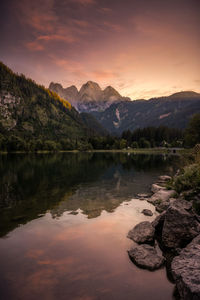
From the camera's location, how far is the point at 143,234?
13930mm

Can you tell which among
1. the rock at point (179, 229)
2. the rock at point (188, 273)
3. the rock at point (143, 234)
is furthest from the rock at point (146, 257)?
the rock at point (188, 273)

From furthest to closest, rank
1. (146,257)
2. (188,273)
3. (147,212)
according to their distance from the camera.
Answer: (147,212) < (146,257) < (188,273)

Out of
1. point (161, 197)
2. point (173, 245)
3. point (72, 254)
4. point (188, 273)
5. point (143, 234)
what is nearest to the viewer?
point (188, 273)

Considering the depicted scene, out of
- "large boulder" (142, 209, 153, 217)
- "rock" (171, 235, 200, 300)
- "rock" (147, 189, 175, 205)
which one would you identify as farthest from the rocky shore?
Result: "rock" (147, 189, 175, 205)

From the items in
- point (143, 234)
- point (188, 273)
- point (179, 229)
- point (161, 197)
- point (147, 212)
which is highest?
point (188, 273)

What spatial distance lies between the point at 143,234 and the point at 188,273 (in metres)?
6.04

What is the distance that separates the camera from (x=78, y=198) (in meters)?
26.3

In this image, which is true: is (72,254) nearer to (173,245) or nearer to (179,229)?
(173,245)

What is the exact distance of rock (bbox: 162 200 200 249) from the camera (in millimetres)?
12719

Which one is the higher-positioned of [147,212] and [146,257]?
[146,257]

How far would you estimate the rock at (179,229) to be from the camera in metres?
12.7

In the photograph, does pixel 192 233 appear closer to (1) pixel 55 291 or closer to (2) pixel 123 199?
(1) pixel 55 291

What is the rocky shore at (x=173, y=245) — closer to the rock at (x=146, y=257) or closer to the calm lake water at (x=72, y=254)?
the rock at (x=146, y=257)

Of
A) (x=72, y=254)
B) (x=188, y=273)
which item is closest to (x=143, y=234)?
(x=72, y=254)
